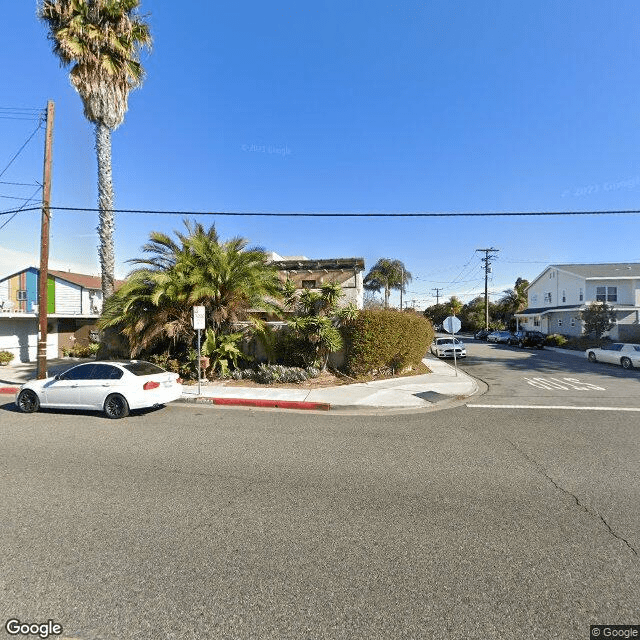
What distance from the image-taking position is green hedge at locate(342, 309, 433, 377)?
12.7m

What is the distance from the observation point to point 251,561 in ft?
9.79

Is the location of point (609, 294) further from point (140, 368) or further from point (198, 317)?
point (140, 368)

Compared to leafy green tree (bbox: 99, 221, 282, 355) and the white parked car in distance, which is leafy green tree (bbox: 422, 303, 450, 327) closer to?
the white parked car in distance

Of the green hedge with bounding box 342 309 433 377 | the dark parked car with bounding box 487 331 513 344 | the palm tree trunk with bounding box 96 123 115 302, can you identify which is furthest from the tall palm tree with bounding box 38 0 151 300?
the dark parked car with bounding box 487 331 513 344

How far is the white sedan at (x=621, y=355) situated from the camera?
663 inches

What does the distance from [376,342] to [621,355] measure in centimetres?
1406

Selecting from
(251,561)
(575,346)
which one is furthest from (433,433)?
(575,346)

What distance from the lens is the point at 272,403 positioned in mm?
9445

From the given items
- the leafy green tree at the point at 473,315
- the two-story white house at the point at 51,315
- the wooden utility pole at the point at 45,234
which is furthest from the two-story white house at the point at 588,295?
the two-story white house at the point at 51,315

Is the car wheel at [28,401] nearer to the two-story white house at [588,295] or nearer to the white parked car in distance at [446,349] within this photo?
the white parked car in distance at [446,349]

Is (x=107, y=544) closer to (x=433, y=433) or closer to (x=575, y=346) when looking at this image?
(x=433, y=433)

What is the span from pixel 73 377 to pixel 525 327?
47.4m
